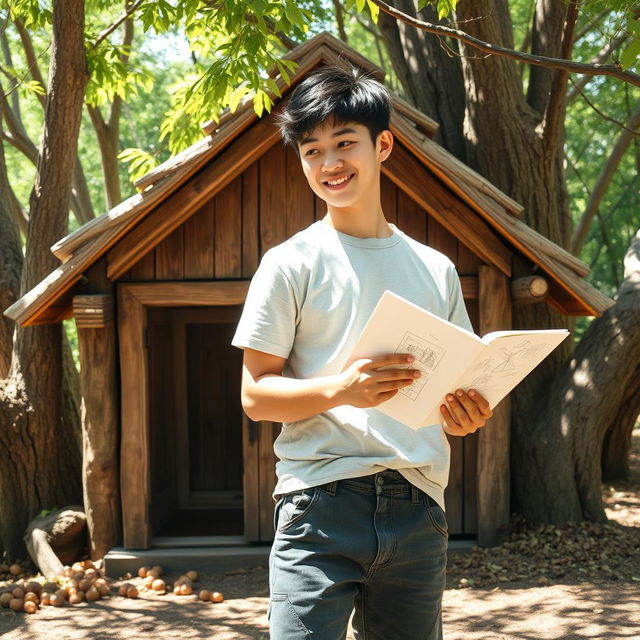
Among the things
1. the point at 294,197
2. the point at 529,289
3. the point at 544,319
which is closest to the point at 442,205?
the point at 529,289

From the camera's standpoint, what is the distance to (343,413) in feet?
7.48

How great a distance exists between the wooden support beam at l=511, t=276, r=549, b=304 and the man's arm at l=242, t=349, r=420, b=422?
4318mm

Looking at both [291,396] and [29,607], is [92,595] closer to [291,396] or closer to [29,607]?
[29,607]

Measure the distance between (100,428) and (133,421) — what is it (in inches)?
10.1

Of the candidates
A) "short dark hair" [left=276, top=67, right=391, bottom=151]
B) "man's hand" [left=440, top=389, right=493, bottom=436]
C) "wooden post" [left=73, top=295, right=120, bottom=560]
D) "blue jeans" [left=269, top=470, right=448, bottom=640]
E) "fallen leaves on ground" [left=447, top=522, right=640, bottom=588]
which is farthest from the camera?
"wooden post" [left=73, top=295, right=120, bottom=560]

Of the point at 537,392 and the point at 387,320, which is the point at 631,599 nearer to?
the point at 537,392

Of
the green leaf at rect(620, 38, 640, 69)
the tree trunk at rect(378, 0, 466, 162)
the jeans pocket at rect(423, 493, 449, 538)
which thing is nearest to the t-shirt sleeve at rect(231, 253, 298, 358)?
the jeans pocket at rect(423, 493, 449, 538)

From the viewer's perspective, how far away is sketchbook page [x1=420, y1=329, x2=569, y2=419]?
2.25 metres

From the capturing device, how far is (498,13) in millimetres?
7938

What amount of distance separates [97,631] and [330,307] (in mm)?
4045

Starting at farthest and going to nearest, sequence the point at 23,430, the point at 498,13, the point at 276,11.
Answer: the point at 498,13, the point at 23,430, the point at 276,11

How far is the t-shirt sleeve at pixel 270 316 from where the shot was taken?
89.3 inches

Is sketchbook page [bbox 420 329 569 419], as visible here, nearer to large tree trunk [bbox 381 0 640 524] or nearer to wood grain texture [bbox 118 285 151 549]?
large tree trunk [bbox 381 0 640 524]

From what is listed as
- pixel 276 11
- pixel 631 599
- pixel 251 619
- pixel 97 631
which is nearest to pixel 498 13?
pixel 276 11
